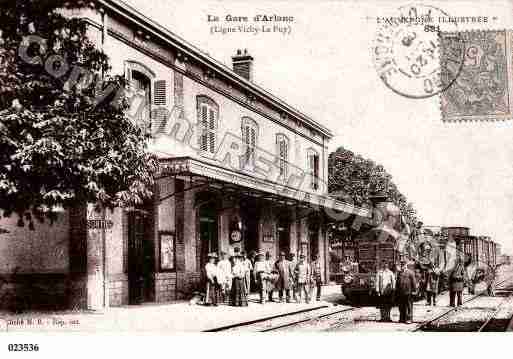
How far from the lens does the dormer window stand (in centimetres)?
2219

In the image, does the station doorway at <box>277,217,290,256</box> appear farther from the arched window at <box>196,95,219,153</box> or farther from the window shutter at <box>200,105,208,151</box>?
the window shutter at <box>200,105,208,151</box>

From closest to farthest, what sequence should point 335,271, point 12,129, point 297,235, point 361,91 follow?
point 12,129, point 361,91, point 297,235, point 335,271

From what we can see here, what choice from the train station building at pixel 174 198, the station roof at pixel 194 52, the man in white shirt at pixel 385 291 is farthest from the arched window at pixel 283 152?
the man in white shirt at pixel 385 291

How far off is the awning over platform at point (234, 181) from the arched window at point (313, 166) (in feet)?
8.10

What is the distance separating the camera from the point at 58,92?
8.23m

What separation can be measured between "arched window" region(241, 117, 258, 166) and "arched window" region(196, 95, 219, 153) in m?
1.62

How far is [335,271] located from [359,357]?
19423 millimetres

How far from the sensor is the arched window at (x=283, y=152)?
19.7m

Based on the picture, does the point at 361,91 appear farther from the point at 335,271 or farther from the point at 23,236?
the point at 335,271

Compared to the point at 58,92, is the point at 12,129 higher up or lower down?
lower down

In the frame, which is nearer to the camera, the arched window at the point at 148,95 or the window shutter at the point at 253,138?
the arched window at the point at 148,95

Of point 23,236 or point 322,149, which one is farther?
point 322,149

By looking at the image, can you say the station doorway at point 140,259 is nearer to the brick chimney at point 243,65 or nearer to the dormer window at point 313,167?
the brick chimney at point 243,65

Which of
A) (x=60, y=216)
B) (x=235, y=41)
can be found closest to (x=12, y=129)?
(x=60, y=216)
